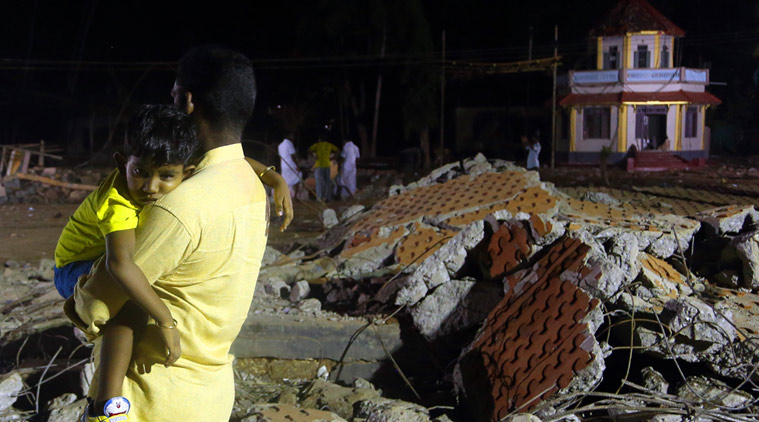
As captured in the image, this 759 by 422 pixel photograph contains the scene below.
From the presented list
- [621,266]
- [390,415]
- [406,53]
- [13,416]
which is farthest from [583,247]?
[406,53]

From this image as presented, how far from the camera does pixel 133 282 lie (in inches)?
62.7

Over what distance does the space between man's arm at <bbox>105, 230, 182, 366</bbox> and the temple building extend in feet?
77.8

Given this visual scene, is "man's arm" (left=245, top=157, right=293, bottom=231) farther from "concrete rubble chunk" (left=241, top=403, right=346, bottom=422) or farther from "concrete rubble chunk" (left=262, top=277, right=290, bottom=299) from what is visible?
"concrete rubble chunk" (left=262, top=277, right=290, bottom=299)

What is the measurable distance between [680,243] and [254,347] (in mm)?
3426

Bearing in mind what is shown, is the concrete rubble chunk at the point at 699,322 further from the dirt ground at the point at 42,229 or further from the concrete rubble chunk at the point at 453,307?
the dirt ground at the point at 42,229

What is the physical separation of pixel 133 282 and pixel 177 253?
0.12 metres

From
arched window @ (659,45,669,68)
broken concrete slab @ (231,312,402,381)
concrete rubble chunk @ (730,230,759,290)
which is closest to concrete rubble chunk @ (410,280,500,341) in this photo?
broken concrete slab @ (231,312,402,381)

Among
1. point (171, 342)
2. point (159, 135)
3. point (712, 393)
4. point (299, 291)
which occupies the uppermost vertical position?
point (159, 135)

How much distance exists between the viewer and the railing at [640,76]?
2380 cm

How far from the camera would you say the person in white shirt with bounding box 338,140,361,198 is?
13570 mm

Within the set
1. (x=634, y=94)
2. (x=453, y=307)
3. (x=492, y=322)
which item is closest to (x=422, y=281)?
(x=453, y=307)

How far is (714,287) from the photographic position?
197 inches

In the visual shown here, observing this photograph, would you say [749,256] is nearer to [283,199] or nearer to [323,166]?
[283,199]

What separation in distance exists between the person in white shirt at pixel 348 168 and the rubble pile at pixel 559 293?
6674 mm
